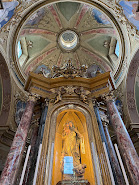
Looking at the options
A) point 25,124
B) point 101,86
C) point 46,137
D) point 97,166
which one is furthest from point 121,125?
point 25,124

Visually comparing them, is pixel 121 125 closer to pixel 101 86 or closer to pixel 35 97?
pixel 101 86

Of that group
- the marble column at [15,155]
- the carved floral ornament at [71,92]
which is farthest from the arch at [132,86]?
the marble column at [15,155]

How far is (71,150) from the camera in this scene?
621 centimetres

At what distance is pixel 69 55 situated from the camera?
1684cm

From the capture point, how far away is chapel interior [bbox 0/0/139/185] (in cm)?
504

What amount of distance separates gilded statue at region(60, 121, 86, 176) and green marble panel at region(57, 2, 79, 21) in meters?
11.5

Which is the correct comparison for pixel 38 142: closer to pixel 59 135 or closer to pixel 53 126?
pixel 53 126

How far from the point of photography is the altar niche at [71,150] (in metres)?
5.34

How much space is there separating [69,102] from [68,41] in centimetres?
1170

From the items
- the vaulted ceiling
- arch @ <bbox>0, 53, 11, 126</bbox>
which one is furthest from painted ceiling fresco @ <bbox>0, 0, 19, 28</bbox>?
the vaulted ceiling

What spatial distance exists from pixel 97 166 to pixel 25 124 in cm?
310

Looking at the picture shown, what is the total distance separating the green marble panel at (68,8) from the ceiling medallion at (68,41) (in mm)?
2014

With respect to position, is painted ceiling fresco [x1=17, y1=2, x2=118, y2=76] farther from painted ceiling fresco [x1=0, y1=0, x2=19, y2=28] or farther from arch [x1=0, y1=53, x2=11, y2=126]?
painted ceiling fresco [x1=0, y1=0, x2=19, y2=28]

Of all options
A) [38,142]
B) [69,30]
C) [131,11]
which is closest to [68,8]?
[69,30]
